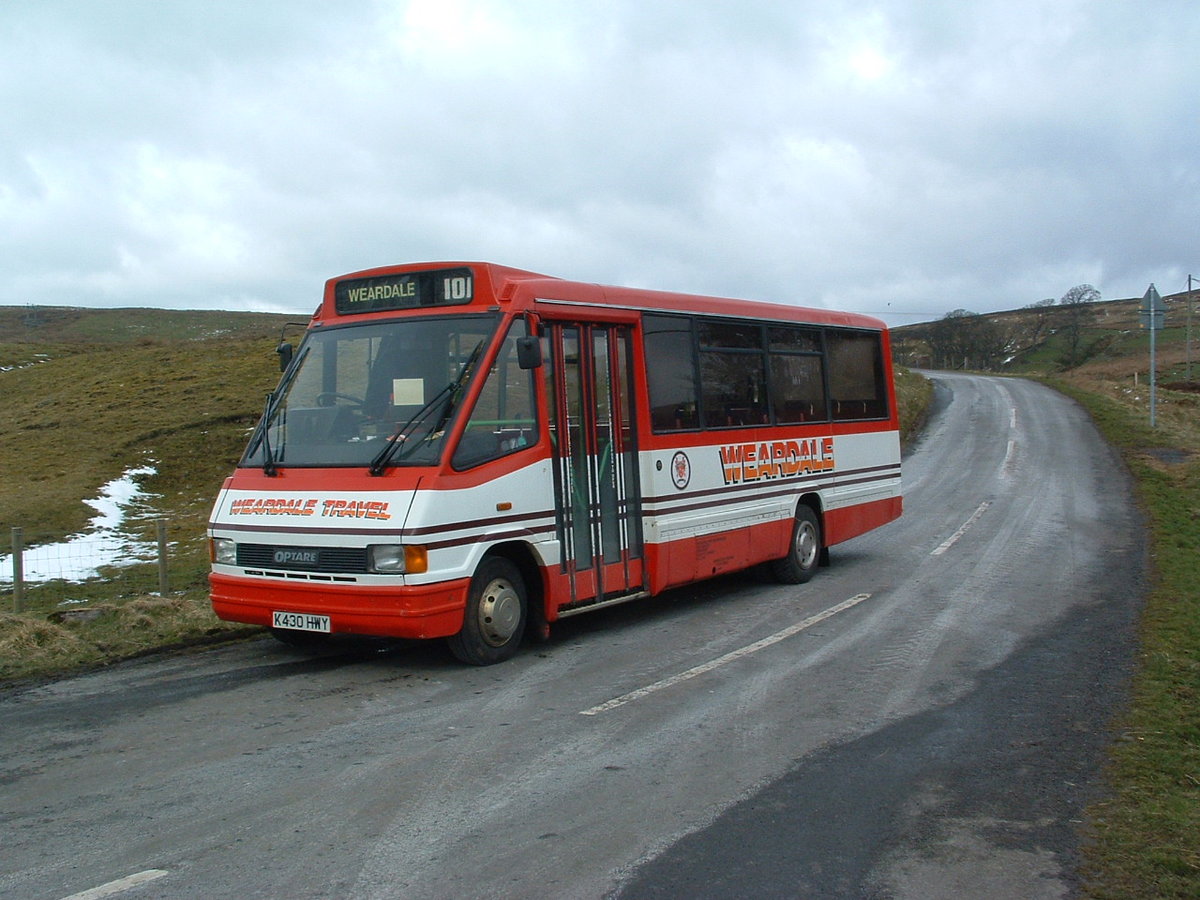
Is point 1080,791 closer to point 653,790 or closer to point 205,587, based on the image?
point 653,790

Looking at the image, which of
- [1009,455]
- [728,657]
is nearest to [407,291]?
[728,657]

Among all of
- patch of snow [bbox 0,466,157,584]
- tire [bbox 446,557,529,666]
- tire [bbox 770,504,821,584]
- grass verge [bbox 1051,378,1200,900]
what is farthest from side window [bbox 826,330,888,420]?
patch of snow [bbox 0,466,157,584]

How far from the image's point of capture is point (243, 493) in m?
8.77

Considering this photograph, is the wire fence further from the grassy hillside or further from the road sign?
the road sign

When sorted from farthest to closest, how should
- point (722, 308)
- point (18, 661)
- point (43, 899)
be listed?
point (722, 308) → point (18, 661) → point (43, 899)

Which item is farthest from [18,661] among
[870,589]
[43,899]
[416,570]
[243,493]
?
[870,589]

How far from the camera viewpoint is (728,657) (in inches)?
348

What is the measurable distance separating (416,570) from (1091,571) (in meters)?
8.54

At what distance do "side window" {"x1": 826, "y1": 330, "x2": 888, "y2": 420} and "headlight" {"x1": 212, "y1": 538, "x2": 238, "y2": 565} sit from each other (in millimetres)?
7895

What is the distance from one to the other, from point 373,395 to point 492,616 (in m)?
1.98

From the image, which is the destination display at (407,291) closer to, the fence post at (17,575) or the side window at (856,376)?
the fence post at (17,575)

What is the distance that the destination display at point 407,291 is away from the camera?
29.8 ft

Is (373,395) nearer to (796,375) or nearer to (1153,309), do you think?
(796,375)

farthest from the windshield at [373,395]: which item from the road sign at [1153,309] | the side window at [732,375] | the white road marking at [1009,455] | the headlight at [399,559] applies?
the road sign at [1153,309]
